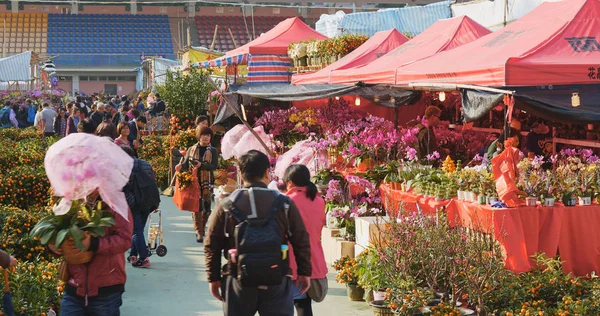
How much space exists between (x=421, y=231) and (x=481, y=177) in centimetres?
120

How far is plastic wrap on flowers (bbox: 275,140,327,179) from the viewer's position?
459 inches

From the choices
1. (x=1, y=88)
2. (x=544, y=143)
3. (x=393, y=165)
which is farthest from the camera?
(x=1, y=88)

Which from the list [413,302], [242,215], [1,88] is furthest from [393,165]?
[1,88]

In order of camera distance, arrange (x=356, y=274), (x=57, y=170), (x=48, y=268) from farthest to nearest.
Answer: (x=356, y=274) → (x=48, y=268) → (x=57, y=170)

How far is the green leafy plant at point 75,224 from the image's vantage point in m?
4.67

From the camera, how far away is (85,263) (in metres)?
4.79

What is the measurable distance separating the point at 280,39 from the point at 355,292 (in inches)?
488

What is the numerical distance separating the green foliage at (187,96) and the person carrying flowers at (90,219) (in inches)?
614

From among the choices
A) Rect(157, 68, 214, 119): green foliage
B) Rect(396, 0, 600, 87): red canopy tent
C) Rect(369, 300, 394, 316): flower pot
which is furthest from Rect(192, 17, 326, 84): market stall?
Rect(369, 300, 394, 316): flower pot

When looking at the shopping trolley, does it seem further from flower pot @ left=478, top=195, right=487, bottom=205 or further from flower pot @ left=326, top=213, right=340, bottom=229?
flower pot @ left=478, top=195, right=487, bottom=205

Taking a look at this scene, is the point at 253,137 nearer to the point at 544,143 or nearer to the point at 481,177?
the point at 544,143

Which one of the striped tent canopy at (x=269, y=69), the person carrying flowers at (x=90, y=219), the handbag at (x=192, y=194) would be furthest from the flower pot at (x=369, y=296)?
the striped tent canopy at (x=269, y=69)

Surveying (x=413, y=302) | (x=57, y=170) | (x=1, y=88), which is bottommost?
(x=413, y=302)

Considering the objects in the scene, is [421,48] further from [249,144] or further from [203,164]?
[203,164]
